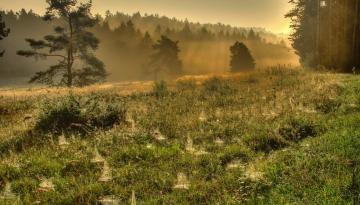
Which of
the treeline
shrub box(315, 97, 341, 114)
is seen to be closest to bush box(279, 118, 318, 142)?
shrub box(315, 97, 341, 114)

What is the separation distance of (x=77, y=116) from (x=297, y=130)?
19.0 ft

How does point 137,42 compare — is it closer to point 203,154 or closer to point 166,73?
point 166,73

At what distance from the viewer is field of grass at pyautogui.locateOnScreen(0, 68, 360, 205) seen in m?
7.29

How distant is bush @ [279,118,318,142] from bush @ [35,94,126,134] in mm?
4572

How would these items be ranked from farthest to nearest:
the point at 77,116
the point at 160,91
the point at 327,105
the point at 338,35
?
the point at 338,35
the point at 160,91
the point at 77,116
the point at 327,105

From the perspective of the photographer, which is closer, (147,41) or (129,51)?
(147,41)

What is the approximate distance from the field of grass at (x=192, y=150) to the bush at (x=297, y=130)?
1.0 inches

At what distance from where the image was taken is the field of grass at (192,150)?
7.29m

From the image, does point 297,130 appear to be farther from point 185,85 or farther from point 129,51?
point 129,51

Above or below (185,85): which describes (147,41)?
above

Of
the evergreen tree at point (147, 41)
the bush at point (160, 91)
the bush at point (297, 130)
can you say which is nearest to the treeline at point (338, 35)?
the bush at point (160, 91)

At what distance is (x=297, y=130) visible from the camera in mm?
10398

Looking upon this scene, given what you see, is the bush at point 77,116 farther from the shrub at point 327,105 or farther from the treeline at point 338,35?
the treeline at point 338,35

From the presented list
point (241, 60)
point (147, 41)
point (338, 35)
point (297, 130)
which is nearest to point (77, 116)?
point (297, 130)
